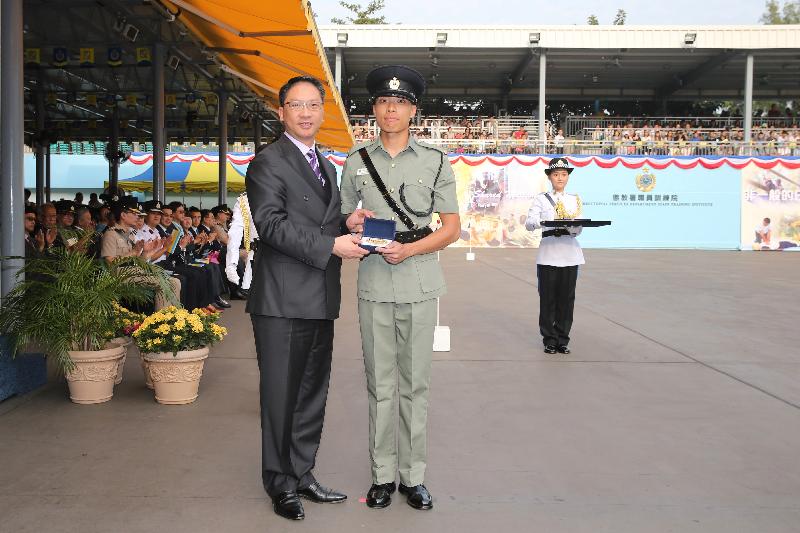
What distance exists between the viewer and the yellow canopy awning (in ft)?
24.3

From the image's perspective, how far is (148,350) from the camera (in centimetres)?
505

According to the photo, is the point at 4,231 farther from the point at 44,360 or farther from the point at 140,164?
the point at 140,164

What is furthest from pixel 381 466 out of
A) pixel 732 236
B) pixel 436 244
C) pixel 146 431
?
pixel 732 236

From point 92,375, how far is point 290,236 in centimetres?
264

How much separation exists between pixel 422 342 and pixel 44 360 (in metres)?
3.33

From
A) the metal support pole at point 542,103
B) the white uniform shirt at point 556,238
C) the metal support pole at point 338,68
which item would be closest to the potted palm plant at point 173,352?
the white uniform shirt at point 556,238

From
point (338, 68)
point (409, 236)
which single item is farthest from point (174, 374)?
point (338, 68)

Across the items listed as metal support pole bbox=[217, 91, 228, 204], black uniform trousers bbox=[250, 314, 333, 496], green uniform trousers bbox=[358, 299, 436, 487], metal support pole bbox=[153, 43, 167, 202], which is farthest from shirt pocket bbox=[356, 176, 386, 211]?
metal support pole bbox=[217, 91, 228, 204]

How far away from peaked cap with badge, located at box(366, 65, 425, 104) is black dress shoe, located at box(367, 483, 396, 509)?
69.8 inches

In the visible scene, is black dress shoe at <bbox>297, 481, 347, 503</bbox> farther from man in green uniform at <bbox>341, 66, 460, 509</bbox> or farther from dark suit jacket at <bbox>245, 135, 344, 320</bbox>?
dark suit jacket at <bbox>245, 135, 344, 320</bbox>

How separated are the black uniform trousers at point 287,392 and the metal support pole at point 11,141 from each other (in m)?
2.92

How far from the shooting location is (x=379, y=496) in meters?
3.43

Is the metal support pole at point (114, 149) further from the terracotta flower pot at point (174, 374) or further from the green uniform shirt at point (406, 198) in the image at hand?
the green uniform shirt at point (406, 198)

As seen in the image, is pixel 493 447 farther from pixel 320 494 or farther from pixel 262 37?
pixel 262 37
